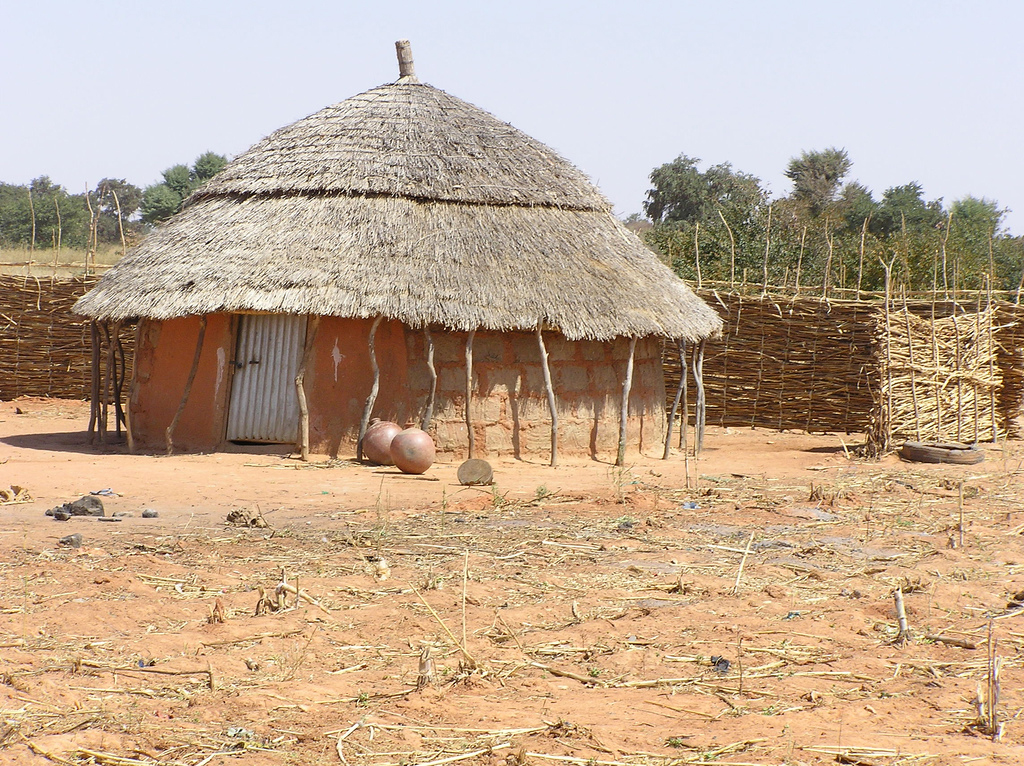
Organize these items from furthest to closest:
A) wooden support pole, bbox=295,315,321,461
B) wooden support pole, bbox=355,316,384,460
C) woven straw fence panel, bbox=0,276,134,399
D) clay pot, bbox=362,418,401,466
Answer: woven straw fence panel, bbox=0,276,134,399 → wooden support pole, bbox=295,315,321,461 → wooden support pole, bbox=355,316,384,460 → clay pot, bbox=362,418,401,466

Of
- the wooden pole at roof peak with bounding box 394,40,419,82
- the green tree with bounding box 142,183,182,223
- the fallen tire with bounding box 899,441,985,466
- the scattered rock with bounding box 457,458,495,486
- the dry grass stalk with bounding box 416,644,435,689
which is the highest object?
the green tree with bounding box 142,183,182,223

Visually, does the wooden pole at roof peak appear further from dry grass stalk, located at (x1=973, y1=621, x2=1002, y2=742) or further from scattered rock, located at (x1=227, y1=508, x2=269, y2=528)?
dry grass stalk, located at (x1=973, y1=621, x2=1002, y2=742)

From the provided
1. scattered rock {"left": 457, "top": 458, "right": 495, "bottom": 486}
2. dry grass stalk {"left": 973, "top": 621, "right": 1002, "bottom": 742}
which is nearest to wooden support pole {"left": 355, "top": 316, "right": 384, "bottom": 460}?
scattered rock {"left": 457, "top": 458, "right": 495, "bottom": 486}

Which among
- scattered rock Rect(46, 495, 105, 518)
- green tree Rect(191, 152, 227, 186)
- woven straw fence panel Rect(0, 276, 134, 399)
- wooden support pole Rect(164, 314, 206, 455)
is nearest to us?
scattered rock Rect(46, 495, 105, 518)

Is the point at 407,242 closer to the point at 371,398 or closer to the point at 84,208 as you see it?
the point at 371,398

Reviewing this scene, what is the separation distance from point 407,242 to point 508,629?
284 inches

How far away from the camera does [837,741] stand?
3.62 m

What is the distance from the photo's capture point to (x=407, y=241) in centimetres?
1141

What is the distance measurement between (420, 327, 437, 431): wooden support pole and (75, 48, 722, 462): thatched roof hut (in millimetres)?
167

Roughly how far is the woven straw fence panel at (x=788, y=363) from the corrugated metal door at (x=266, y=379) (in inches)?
238

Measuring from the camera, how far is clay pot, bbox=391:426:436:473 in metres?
9.90


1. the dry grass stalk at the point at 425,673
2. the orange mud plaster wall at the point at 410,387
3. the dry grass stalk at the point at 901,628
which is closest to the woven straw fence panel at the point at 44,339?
the orange mud plaster wall at the point at 410,387

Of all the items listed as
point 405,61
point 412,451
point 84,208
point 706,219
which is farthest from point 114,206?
point 412,451

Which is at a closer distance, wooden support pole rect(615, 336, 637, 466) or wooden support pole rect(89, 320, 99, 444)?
A: wooden support pole rect(615, 336, 637, 466)
